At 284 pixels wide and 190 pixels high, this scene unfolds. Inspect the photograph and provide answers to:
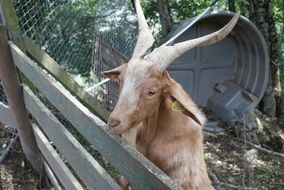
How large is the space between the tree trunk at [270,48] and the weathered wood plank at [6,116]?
4.28m

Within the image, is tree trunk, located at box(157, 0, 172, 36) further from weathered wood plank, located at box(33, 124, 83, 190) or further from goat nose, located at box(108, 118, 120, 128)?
goat nose, located at box(108, 118, 120, 128)

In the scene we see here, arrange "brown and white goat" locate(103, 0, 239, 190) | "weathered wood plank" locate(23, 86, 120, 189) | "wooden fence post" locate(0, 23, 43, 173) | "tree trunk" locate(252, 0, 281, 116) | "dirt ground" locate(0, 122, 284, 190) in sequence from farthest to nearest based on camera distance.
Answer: "tree trunk" locate(252, 0, 281, 116), "dirt ground" locate(0, 122, 284, 190), "wooden fence post" locate(0, 23, 43, 173), "brown and white goat" locate(103, 0, 239, 190), "weathered wood plank" locate(23, 86, 120, 189)

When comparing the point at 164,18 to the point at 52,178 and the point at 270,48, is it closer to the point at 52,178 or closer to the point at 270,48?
the point at 270,48

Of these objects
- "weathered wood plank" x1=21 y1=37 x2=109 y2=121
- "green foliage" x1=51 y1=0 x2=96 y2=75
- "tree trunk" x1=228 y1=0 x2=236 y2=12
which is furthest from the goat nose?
"tree trunk" x1=228 y1=0 x2=236 y2=12

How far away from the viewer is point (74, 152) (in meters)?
Result: 2.25

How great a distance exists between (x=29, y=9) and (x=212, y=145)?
323cm

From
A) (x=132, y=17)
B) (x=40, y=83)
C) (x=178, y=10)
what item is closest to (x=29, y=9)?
(x=40, y=83)

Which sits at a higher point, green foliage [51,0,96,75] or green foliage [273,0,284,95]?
green foliage [51,0,96,75]

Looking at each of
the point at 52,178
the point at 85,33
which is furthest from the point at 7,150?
the point at 85,33

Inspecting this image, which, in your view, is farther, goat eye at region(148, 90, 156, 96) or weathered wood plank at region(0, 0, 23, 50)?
weathered wood plank at region(0, 0, 23, 50)

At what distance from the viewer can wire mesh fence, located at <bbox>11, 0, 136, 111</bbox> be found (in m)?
3.74

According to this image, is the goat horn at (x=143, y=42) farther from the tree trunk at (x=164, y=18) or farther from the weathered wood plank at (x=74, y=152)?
the tree trunk at (x=164, y=18)

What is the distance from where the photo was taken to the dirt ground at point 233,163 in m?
3.86

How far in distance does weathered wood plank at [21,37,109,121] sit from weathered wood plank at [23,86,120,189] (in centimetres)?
23
